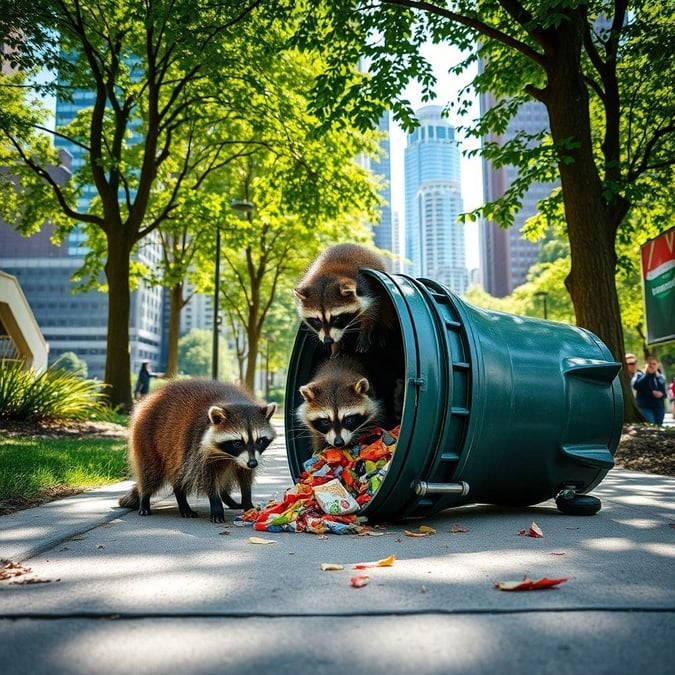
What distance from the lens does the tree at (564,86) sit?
459 inches

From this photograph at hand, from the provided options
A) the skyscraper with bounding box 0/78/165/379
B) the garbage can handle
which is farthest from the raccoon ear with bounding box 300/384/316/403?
the skyscraper with bounding box 0/78/165/379

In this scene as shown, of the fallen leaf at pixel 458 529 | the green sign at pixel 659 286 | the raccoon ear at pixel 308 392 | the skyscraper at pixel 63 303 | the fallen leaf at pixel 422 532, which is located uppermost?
the skyscraper at pixel 63 303

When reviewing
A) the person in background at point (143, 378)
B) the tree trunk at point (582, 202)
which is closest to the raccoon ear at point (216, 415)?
the tree trunk at point (582, 202)

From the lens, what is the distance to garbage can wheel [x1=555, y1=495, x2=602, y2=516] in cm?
526

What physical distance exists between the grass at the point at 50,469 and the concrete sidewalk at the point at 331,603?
1520 millimetres

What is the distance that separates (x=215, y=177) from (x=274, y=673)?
2486 centimetres

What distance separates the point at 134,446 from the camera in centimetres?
567

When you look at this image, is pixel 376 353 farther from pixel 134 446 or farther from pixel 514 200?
pixel 514 200

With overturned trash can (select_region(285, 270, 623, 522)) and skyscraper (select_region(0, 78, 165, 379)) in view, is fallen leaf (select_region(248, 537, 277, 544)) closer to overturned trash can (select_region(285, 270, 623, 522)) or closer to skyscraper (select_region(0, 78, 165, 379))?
overturned trash can (select_region(285, 270, 623, 522))

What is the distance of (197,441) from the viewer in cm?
515

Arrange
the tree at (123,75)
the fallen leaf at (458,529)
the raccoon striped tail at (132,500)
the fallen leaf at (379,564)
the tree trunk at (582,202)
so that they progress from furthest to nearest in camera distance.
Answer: the tree at (123,75) → the tree trunk at (582,202) → the raccoon striped tail at (132,500) → the fallen leaf at (458,529) → the fallen leaf at (379,564)

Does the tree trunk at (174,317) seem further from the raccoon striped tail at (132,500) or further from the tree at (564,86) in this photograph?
the raccoon striped tail at (132,500)

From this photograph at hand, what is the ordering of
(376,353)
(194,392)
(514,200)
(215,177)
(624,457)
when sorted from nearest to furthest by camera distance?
(194,392) → (376,353) → (624,457) → (514,200) → (215,177)

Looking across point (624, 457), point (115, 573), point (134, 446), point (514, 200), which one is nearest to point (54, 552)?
point (115, 573)
